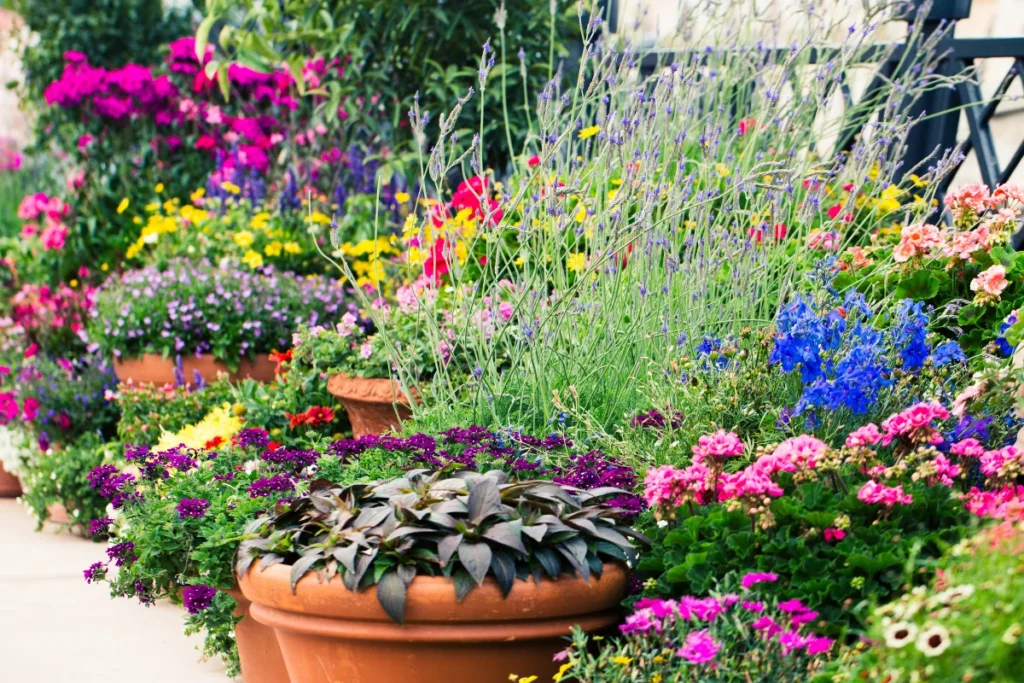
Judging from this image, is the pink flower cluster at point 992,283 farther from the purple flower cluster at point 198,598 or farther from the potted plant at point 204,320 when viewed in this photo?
the potted plant at point 204,320

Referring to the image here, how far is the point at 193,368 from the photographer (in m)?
4.94

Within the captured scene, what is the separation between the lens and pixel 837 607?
1.97 metres

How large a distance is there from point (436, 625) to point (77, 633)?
183 centimetres

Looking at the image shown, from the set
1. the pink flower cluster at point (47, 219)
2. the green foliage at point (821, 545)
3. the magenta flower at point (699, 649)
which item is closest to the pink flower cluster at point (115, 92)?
the pink flower cluster at point (47, 219)

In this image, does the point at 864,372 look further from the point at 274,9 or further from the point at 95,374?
the point at 274,9

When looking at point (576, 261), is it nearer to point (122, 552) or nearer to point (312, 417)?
point (312, 417)

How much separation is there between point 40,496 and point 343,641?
3046 mm

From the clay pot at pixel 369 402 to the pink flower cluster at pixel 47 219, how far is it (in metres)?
3.08

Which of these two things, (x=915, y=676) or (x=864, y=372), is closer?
(x=915, y=676)

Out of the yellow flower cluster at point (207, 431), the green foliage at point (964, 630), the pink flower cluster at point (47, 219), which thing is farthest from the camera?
the pink flower cluster at point (47, 219)

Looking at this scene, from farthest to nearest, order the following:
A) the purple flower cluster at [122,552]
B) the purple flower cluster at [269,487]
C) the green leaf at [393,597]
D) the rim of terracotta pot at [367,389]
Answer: the rim of terracotta pot at [367,389]
the purple flower cluster at [122,552]
the purple flower cluster at [269,487]
the green leaf at [393,597]

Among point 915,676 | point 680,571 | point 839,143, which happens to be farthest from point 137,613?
point 839,143

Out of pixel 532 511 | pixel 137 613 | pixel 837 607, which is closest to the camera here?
pixel 837 607

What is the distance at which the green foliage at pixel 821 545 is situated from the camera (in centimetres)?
195
